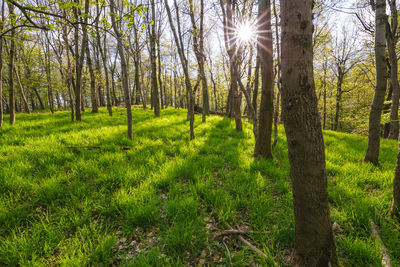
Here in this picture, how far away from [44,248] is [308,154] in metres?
2.81

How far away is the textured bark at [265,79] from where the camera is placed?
350 centimetres

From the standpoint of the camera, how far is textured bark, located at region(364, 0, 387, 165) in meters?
3.47

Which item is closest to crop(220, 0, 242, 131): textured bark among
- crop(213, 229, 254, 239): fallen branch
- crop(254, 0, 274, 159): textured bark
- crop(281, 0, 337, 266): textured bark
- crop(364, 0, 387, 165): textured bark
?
crop(254, 0, 274, 159): textured bark

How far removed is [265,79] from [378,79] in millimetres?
2678

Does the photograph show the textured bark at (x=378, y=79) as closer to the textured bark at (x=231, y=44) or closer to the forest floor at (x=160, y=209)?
the forest floor at (x=160, y=209)

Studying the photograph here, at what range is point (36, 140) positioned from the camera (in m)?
4.32

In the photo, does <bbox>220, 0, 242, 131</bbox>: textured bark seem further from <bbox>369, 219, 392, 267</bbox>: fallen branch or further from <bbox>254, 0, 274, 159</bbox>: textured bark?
<bbox>369, 219, 392, 267</bbox>: fallen branch

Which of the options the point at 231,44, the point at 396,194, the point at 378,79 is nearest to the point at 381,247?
the point at 396,194

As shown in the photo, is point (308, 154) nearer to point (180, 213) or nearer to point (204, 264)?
point (204, 264)

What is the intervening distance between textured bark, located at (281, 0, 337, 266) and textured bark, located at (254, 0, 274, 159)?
2.72 metres

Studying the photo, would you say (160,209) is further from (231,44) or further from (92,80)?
(92,80)

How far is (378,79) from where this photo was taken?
11.8ft

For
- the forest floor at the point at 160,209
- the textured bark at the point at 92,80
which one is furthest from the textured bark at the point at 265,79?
the textured bark at the point at 92,80

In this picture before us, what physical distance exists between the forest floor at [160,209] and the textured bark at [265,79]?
1.77 ft
